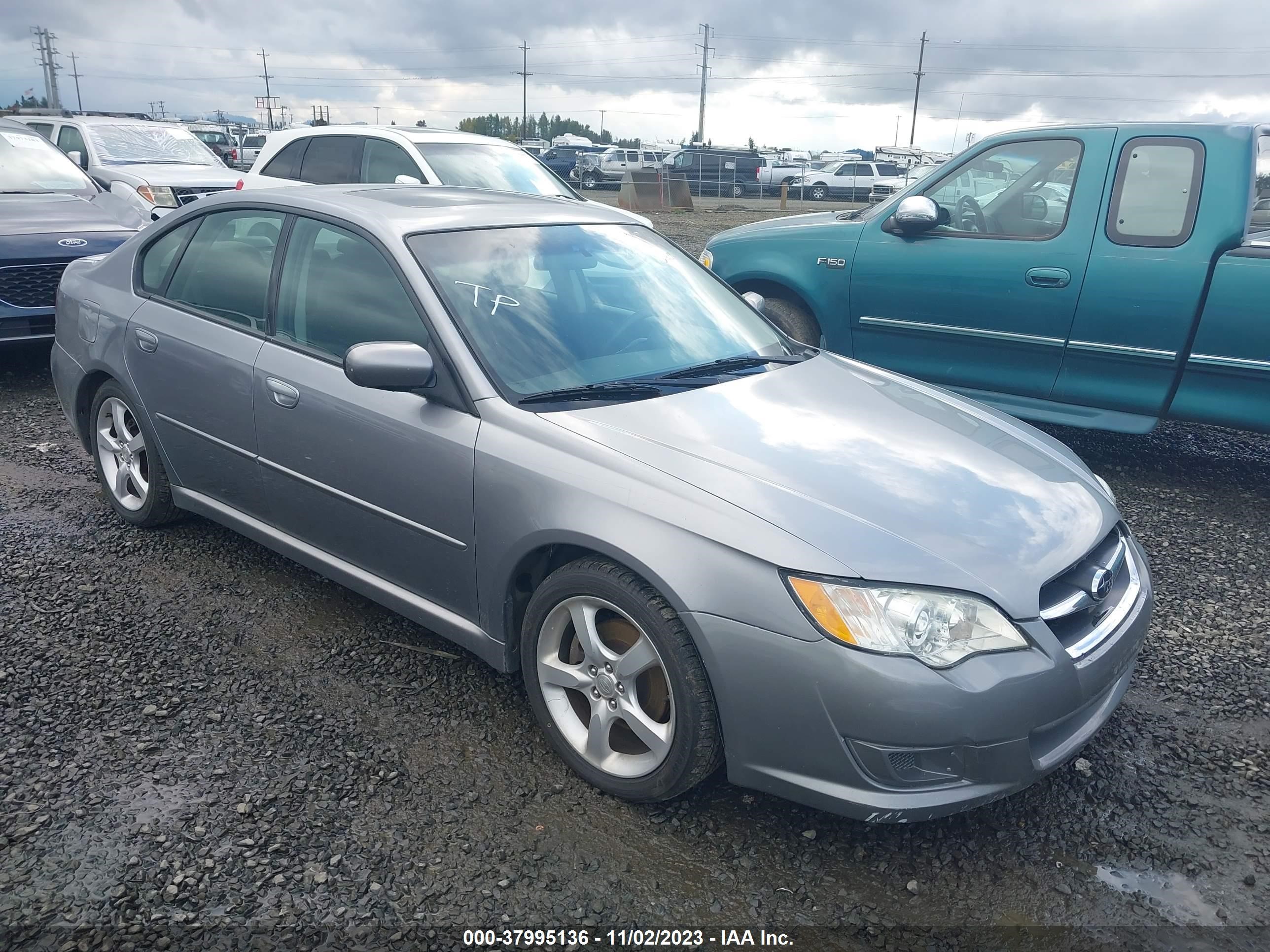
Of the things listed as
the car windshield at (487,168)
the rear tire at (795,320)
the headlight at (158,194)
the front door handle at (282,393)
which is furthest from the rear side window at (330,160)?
the front door handle at (282,393)

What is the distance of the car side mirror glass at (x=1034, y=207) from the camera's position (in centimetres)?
539

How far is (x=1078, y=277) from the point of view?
517cm

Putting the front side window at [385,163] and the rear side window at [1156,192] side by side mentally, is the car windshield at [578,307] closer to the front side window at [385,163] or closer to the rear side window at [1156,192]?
the rear side window at [1156,192]

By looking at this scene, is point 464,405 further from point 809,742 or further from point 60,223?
point 60,223

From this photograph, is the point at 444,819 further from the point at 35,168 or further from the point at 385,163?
the point at 35,168

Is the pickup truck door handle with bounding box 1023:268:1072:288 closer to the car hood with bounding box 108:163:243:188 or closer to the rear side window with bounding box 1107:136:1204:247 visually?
the rear side window with bounding box 1107:136:1204:247

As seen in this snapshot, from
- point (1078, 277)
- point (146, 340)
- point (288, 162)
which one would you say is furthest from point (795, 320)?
point (288, 162)

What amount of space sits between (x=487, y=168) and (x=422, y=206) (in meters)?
5.57

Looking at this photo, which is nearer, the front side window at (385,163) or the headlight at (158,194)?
the front side window at (385,163)

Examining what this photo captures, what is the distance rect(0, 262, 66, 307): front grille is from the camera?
6.40 m

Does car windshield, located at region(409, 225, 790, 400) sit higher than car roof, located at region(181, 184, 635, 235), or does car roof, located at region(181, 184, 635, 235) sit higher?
car roof, located at region(181, 184, 635, 235)

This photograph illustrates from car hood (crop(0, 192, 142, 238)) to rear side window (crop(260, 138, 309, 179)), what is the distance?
178 centimetres

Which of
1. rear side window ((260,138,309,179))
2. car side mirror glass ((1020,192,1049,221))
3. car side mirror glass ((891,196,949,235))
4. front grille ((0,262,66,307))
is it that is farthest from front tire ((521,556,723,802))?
rear side window ((260,138,309,179))

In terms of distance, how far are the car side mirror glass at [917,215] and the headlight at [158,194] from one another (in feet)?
25.3
